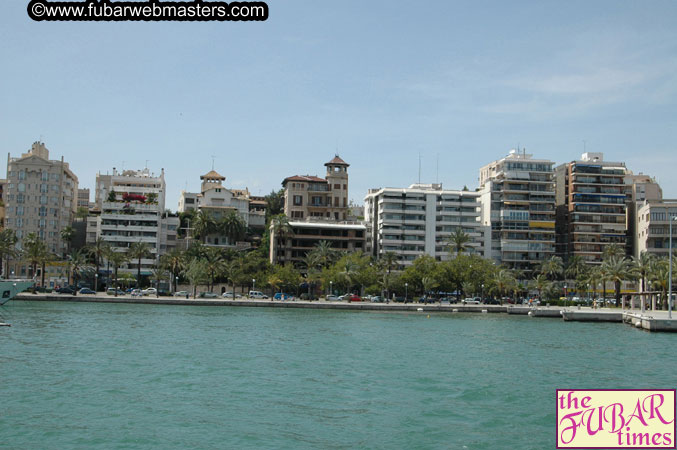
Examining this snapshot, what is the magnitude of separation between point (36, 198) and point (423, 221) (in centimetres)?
7829

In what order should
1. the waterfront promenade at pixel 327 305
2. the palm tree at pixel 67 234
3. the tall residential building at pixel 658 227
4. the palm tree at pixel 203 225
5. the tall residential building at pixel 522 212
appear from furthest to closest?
1. the tall residential building at pixel 522 212
2. the palm tree at pixel 203 225
3. the palm tree at pixel 67 234
4. the tall residential building at pixel 658 227
5. the waterfront promenade at pixel 327 305

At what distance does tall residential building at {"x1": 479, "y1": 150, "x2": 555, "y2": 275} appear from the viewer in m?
142

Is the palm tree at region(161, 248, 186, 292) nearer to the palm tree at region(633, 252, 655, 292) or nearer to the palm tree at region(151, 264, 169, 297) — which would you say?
the palm tree at region(151, 264, 169, 297)

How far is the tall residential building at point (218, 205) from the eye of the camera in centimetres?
14212

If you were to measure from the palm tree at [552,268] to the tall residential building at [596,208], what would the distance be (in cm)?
677

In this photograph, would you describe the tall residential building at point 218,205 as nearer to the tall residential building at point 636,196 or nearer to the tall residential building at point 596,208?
the tall residential building at point 596,208

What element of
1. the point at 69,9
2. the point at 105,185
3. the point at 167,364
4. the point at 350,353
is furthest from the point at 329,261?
the point at 69,9

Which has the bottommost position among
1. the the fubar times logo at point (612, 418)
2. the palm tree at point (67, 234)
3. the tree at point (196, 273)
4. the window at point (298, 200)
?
the the fubar times logo at point (612, 418)

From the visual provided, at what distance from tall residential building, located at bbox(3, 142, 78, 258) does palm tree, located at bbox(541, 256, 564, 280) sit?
97441mm

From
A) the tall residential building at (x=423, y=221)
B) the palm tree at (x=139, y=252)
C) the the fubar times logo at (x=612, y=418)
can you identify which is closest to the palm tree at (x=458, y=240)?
the tall residential building at (x=423, y=221)

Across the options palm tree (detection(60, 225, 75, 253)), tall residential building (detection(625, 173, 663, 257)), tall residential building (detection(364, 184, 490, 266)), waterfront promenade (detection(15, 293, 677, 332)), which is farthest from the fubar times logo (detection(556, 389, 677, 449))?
tall residential building (detection(625, 173, 663, 257))

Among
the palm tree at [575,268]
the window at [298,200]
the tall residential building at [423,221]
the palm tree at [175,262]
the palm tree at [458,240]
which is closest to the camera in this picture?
the palm tree at [175,262]

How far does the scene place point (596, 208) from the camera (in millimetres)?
143750

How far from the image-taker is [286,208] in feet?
496
